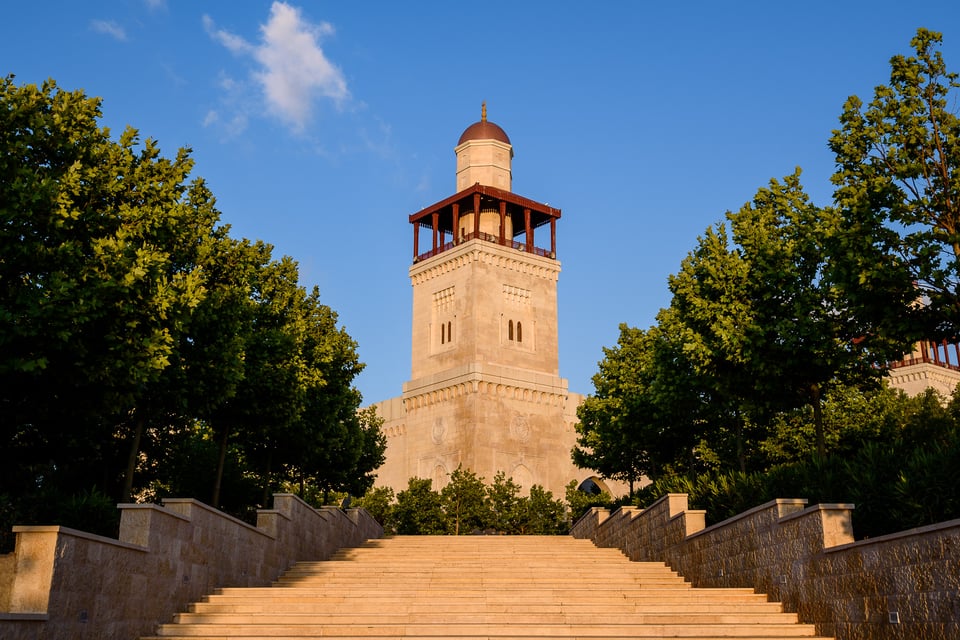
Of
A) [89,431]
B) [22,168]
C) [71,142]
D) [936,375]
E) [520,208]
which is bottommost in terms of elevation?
[89,431]

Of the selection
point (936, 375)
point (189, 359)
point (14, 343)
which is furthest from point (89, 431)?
point (936, 375)

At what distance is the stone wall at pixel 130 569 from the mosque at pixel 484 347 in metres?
39.1

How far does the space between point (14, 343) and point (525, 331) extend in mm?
49285

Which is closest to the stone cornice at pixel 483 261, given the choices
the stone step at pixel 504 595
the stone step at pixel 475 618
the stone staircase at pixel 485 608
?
the stone staircase at pixel 485 608

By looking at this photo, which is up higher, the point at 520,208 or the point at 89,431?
the point at 520,208

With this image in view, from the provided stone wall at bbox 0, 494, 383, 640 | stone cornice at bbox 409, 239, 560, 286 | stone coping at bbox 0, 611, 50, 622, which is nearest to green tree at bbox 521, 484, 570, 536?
stone cornice at bbox 409, 239, 560, 286

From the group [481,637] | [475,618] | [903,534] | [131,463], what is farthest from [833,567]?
[131,463]

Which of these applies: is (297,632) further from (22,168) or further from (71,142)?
(71,142)

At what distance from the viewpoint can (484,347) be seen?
2361 inches

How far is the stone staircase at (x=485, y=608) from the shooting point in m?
13.1

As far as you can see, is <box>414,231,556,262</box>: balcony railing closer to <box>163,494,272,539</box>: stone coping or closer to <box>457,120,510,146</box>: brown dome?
<box>457,120,510,146</box>: brown dome

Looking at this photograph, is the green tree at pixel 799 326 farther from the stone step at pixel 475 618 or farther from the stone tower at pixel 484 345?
the stone tower at pixel 484 345

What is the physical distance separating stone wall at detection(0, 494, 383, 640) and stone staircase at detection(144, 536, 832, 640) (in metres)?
0.46

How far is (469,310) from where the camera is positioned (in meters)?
60.6
